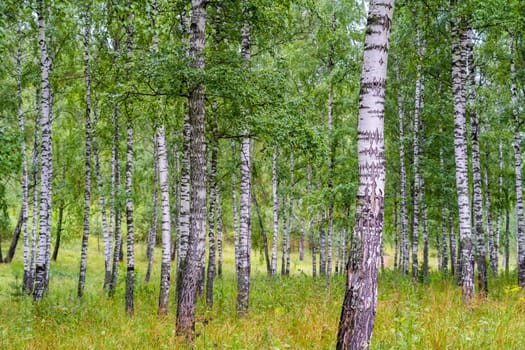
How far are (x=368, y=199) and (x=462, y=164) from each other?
622 cm

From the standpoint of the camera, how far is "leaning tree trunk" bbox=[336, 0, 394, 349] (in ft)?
14.2

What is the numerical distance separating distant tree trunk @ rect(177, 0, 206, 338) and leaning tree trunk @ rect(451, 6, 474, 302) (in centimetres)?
606

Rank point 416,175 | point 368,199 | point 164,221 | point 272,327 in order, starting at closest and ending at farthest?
point 368,199 → point 272,327 → point 164,221 → point 416,175

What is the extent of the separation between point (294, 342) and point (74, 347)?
323 cm

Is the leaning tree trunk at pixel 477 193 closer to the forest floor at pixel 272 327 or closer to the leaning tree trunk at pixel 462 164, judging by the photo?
the leaning tree trunk at pixel 462 164

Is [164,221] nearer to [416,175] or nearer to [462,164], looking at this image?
[462,164]

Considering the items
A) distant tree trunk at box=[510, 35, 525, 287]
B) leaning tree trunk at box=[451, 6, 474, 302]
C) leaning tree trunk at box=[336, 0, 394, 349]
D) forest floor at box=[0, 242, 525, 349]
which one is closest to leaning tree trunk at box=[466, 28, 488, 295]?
leaning tree trunk at box=[451, 6, 474, 302]

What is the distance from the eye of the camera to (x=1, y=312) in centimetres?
1038

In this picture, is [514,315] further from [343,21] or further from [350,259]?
[343,21]

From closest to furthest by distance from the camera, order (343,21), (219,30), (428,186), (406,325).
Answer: (406,325), (219,30), (343,21), (428,186)

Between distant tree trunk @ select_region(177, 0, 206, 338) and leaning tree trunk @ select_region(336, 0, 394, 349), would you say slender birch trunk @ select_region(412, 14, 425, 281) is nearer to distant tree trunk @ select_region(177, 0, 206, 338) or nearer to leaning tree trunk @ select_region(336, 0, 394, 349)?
distant tree trunk @ select_region(177, 0, 206, 338)

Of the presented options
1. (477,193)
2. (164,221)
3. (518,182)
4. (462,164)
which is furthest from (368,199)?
(518,182)

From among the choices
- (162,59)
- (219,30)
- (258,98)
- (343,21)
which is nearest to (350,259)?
(258,98)

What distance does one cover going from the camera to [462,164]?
9602mm
